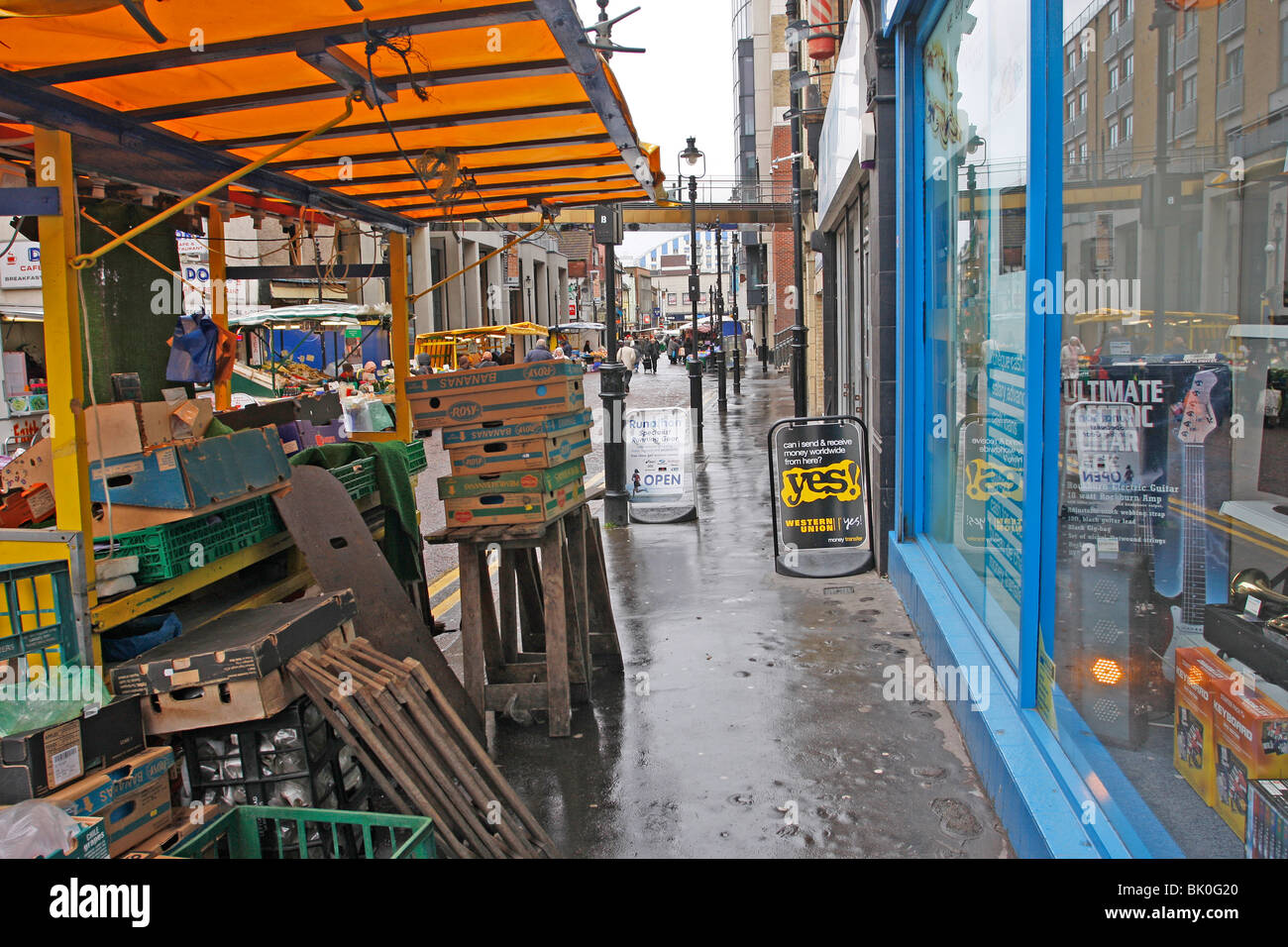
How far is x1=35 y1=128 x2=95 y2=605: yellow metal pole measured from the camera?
401 cm

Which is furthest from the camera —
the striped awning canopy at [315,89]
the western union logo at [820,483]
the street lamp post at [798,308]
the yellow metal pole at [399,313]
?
the street lamp post at [798,308]

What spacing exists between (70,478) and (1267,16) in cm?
466

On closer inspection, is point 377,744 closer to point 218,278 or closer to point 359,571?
point 359,571

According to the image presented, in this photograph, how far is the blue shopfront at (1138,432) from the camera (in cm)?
335

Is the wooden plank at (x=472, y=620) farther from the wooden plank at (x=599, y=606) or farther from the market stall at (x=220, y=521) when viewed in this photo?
the wooden plank at (x=599, y=606)

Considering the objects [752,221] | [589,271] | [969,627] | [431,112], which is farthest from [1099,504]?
[589,271]

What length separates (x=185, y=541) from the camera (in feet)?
14.8

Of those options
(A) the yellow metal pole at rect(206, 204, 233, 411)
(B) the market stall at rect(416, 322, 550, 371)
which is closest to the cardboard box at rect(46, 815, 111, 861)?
(A) the yellow metal pole at rect(206, 204, 233, 411)

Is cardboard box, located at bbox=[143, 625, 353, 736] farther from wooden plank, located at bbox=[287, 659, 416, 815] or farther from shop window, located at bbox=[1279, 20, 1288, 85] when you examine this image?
shop window, located at bbox=[1279, 20, 1288, 85]

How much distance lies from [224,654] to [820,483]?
582 cm

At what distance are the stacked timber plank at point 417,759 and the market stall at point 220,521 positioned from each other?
0.01 metres

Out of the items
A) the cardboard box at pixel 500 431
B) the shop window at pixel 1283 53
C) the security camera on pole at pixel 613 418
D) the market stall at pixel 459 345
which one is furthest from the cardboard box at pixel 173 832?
the market stall at pixel 459 345

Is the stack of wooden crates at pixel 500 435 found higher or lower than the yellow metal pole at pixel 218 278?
lower

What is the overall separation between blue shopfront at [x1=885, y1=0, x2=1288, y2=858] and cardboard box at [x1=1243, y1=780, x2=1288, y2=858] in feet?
0.06
